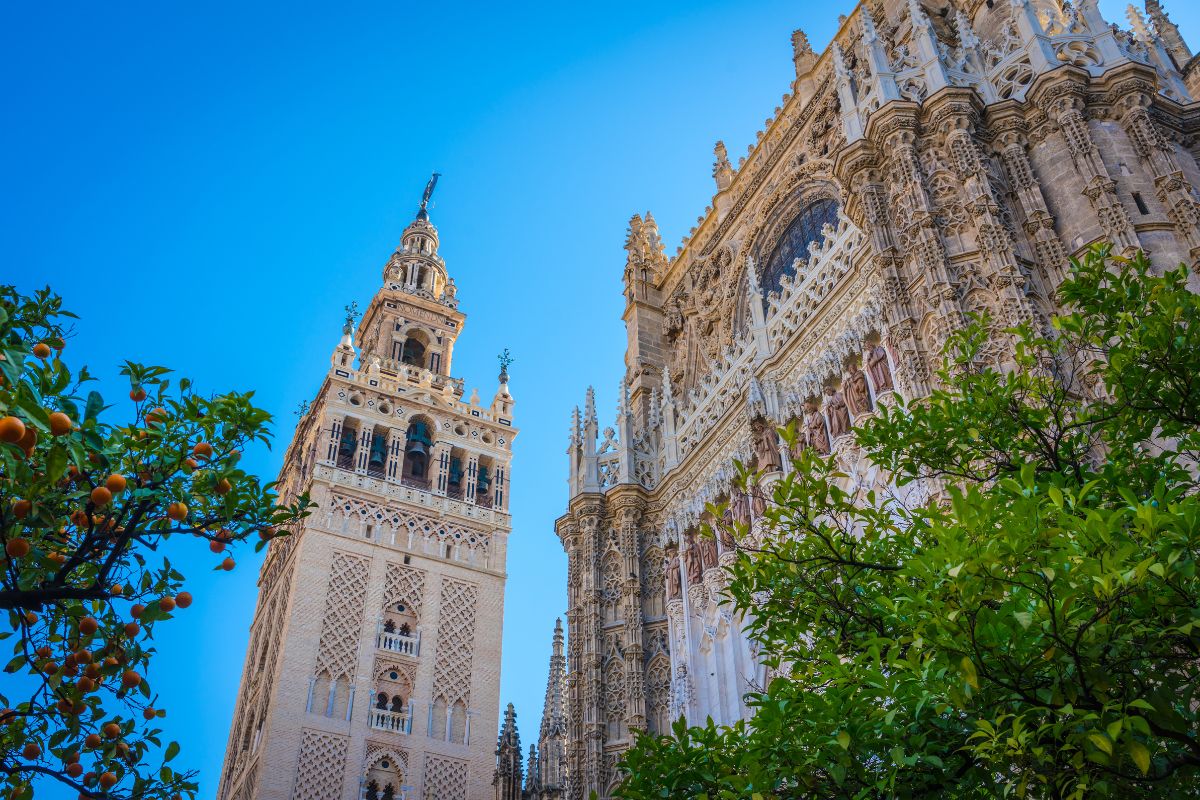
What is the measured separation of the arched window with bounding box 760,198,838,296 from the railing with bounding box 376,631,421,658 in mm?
18984

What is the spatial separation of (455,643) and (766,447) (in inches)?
853

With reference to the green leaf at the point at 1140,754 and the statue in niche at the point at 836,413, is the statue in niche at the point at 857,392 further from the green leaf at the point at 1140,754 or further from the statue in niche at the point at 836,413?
the green leaf at the point at 1140,754

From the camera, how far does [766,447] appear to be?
594 inches

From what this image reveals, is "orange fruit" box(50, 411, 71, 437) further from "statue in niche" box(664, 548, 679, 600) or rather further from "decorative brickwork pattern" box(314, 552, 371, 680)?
"decorative brickwork pattern" box(314, 552, 371, 680)

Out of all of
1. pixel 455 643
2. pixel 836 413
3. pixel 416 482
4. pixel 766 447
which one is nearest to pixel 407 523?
pixel 416 482

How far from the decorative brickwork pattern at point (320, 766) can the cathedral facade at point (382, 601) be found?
0.13ft

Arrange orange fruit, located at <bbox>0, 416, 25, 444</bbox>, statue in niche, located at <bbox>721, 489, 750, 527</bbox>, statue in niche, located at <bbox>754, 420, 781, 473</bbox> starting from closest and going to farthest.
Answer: orange fruit, located at <bbox>0, 416, 25, 444</bbox>, statue in niche, located at <bbox>754, 420, 781, 473</bbox>, statue in niche, located at <bbox>721, 489, 750, 527</bbox>

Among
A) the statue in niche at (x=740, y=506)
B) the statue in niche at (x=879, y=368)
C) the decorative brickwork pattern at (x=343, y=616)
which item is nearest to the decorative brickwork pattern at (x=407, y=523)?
the decorative brickwork pattern at (x=343, y=616)

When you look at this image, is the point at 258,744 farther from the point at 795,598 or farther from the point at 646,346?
the point at 795,598

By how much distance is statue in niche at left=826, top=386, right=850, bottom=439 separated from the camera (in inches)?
535

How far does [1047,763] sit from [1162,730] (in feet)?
2.17

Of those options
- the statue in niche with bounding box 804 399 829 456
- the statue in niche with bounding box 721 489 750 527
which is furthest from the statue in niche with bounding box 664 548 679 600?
the statue in niche with bounding box 804 399 829 456

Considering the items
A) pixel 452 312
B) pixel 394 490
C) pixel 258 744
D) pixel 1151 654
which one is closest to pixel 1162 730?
pixel 1151 654

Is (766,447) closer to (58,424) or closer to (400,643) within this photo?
(58,424)
